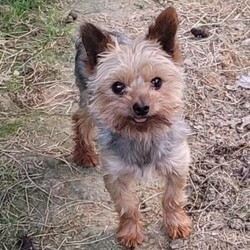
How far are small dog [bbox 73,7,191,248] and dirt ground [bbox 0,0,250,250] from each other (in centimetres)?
22

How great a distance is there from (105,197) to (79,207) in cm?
16

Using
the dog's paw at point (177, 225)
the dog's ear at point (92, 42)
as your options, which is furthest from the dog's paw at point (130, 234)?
the dog's ear at point (92, 42)

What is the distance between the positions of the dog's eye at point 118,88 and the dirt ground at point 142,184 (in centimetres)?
96

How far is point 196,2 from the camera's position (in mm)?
6223

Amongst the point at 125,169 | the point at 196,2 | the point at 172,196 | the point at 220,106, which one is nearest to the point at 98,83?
the point at 125,169

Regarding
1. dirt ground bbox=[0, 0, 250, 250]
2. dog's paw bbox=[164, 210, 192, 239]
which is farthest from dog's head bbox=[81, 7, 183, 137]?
dirt ground bbox=[0, 0, 250, 250]

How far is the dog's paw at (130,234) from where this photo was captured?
420 centimetres

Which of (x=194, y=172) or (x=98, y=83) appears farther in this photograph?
(x=194, y=172)

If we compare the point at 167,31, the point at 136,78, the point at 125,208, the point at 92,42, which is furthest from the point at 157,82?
the point at 125,208

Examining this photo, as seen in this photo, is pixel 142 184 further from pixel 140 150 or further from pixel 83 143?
pixel 140 150

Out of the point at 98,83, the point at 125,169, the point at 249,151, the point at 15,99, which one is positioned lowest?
the point at 15,99

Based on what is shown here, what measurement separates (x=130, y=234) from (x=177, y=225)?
256 mm

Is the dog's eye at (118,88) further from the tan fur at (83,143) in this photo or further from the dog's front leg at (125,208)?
the tan fur at (83,143)

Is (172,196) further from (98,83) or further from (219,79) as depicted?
(219,79)
